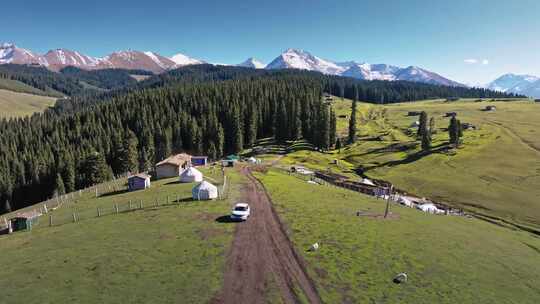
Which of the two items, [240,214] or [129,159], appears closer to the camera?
[240,214]

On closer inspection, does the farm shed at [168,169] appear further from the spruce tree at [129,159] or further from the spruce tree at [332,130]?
the spruce tree at [332,130]

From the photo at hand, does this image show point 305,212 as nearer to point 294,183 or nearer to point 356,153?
point 294,183

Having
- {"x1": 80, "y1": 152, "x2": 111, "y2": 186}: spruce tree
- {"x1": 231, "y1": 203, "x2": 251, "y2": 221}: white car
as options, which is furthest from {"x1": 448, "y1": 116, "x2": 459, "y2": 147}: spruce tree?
{"x1": 80, "y1": 152, "x2": 111, "y2": 186}: spruce tree

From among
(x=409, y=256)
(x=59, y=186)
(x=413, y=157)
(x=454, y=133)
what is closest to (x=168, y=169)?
(x=59, y=186)

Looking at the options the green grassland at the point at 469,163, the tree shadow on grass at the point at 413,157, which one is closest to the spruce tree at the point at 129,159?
the green grassland at the point at 469,163

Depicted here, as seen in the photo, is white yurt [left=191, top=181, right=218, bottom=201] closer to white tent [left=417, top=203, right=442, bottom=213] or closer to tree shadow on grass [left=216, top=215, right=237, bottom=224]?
tree shadow on grass [left=216, top=215, right=237, bottom=224]

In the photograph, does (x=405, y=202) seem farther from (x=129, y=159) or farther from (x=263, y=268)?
(x=129, y=159)
